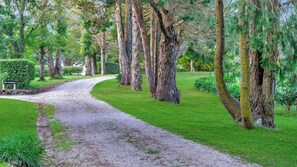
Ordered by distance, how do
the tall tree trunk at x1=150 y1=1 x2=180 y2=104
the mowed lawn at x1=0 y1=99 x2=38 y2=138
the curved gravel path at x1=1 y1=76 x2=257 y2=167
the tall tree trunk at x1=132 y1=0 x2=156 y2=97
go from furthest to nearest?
the tall tree trunk at x1=132 y1=0 x2=156 y2=97 < the tall tree trunk at x1=150 y1=1 x2=180 y2=104 < the mowed lawn at x1=0 y1=99 x2=38 y2=138 < the curved gravel path at x1=1 y1=76 x2=257 y2=167

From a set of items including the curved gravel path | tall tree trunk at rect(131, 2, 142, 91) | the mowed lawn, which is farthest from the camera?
tall tree trunk at rect(131, 2, 142, 91)

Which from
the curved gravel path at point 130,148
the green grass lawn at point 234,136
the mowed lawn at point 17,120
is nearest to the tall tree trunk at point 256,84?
the green grass lawn at point 234,136

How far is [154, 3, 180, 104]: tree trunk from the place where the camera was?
1873cm

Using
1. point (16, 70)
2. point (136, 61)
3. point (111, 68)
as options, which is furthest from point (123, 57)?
point (111, 68)

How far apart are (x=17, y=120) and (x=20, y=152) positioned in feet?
20.5

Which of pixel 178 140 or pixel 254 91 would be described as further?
pixel 254 91

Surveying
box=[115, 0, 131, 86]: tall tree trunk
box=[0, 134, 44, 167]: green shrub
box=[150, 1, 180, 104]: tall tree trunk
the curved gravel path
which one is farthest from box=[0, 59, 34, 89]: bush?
box=[0, 134, 44, 167]: green shrub

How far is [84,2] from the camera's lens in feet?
94.7

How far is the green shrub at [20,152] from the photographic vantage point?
6582 mm

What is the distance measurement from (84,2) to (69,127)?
62.6ft

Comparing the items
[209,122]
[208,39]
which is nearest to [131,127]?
[209,122]

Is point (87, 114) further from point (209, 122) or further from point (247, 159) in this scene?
point (247, 159)

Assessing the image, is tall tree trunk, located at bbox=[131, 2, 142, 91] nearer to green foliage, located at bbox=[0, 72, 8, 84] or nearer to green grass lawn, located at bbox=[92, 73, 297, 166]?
green foliage, located at bbox=[0, 72, 8, 84]

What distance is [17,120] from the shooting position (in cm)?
1276
